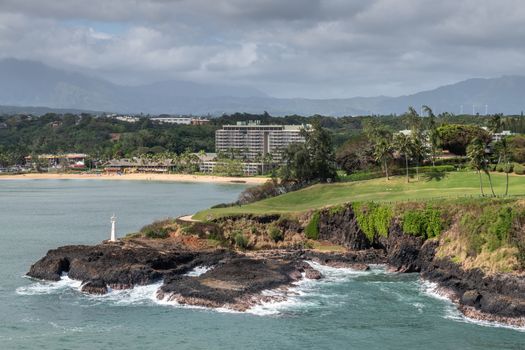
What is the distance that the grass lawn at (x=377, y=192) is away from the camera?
75562mm

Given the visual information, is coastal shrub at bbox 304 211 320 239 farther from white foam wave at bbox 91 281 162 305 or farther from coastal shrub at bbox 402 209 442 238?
white foam wave at bbox 91 281 162 305

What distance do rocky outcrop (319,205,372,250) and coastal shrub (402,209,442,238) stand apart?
516 centimetres

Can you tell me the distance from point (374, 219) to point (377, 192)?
15432mm

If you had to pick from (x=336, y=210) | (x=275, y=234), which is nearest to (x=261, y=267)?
(x=275, y=234)

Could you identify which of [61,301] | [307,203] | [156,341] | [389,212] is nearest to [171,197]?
[307,203]

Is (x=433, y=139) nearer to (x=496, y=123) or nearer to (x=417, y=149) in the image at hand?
(x=417, y=149)

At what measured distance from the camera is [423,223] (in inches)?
2557

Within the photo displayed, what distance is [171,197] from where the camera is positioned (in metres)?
139

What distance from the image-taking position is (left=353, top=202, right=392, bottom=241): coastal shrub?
67875 millimetres

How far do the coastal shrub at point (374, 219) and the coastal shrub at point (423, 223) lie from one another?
2184mm

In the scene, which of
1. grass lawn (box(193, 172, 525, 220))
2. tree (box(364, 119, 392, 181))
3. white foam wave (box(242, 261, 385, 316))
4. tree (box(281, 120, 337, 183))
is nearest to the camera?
white foam wave (box(242, 261, 385, 316))

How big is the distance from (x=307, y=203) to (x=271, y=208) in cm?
502

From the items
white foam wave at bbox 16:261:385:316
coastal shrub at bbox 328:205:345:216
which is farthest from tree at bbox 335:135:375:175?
white foam wave at bbox 16:261:385:316

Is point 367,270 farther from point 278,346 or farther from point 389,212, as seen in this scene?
point 278,346
